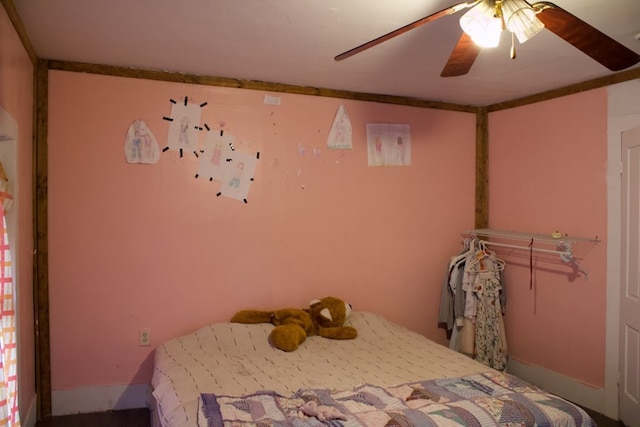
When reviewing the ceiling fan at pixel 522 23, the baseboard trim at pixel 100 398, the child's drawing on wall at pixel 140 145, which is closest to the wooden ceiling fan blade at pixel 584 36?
the ceiling fan at pixel 522 23

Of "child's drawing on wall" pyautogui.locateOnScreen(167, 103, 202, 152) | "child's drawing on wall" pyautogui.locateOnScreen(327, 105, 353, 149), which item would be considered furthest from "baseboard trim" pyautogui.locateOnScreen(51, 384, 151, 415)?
"child's drawing on wall" pyautogui.locateOnScreen(327, 105, 353, 149)

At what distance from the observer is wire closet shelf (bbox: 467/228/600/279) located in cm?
338

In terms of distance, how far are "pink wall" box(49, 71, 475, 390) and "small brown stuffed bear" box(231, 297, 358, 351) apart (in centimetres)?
17

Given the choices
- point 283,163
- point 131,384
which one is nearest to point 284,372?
point 131,384

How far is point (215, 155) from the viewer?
11.1ft

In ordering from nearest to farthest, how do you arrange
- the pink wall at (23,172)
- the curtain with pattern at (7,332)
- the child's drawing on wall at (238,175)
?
the curtain with pattern at (7,332) → the pink wall at (23,172) → the child's drawing on wall at (238,175)

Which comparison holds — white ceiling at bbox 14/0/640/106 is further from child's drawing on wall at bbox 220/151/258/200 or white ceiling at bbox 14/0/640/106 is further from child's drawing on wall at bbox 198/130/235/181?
child's drawing on wall at bbox 220/151/258/200

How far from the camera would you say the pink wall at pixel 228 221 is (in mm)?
3092

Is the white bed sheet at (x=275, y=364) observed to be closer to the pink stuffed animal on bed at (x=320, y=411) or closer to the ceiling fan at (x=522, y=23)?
the pink stuffed animal on bed at (x=320, y=411)

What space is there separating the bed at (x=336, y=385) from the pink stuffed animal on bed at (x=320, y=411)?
0.08 ft

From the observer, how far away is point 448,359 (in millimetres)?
2857

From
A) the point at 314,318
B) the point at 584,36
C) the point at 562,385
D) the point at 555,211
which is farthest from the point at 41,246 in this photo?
the point at 562,385

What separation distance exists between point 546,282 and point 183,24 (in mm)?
3136

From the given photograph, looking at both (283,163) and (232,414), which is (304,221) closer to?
(283,163)
